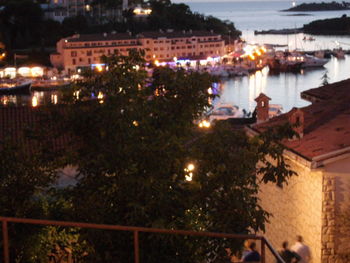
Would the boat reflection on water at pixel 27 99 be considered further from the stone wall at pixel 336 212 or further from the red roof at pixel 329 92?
the red roof at pixel 329 92

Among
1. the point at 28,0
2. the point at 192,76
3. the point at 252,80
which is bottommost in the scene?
the point at 252,80

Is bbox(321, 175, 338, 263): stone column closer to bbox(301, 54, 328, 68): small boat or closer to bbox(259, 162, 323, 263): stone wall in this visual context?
bbox(259, 162, 323, 263): stone wall

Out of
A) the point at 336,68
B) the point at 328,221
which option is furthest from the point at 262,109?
the point at 336,68

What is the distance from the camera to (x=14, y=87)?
2371 inches

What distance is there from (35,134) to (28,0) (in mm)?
86419

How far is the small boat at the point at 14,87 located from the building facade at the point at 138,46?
10.4 m

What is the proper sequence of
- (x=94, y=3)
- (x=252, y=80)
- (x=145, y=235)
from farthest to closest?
(x=94, y=3) < (x=252, y=80) < (x=145, y=235)

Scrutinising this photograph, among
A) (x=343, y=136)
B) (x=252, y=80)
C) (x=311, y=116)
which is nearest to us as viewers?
(x=343, y=136)

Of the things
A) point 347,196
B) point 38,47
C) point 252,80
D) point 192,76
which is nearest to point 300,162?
point 347,196

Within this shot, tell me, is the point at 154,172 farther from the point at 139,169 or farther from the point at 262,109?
the point at 262,109

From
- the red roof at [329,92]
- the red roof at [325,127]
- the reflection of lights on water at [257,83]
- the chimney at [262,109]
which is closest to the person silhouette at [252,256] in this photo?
the red roof at [325,127]

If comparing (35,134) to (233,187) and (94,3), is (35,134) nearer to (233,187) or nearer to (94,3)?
(233,187)

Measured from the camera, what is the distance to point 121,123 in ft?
17.9

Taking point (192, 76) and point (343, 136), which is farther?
point (343, 136)
